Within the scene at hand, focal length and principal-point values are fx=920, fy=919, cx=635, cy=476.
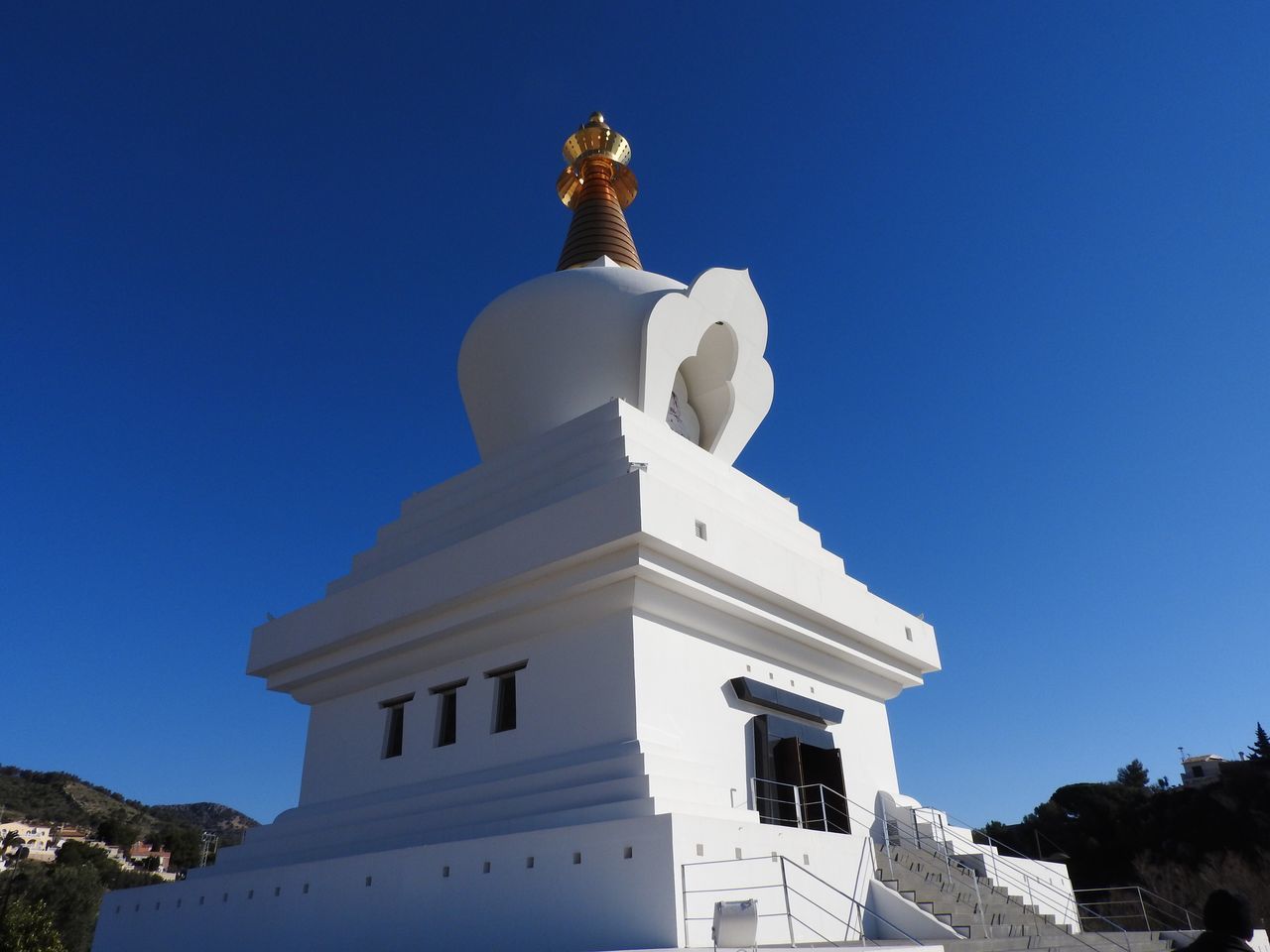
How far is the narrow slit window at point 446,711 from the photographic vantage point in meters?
13.0

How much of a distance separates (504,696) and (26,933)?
642 inches

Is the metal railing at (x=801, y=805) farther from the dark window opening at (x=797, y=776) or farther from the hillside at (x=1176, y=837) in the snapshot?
the hillside at (x=1176, y=837)

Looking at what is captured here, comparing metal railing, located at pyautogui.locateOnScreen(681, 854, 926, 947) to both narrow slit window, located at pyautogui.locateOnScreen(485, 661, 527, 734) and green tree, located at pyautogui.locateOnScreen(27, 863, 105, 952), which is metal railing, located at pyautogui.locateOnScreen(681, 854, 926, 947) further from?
green tree, located at pyautogui.locateOnScreen(27, 863, 105, 952)

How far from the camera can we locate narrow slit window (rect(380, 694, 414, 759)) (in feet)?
45.2

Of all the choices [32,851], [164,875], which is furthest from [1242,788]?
[32,851]

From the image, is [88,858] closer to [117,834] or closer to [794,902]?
[117,834]

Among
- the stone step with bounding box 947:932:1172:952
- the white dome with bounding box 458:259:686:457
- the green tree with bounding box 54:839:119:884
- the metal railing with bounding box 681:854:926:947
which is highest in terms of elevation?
the white dome with bounding box 458:259:686:457

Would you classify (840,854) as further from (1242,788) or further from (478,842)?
(1242,788)

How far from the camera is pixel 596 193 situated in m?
20.6

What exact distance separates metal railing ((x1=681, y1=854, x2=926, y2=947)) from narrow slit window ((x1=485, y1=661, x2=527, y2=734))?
399cm

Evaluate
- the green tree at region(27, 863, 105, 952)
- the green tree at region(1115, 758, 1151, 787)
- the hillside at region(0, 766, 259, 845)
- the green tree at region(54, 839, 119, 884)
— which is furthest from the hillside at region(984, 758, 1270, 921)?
the hillside at region(0, 766, 259, 845)

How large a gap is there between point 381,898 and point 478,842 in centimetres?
171

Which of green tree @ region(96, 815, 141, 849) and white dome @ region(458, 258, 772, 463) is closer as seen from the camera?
white dome @ region(458, 258, 772, 463)

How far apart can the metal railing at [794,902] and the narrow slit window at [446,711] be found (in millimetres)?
5008
